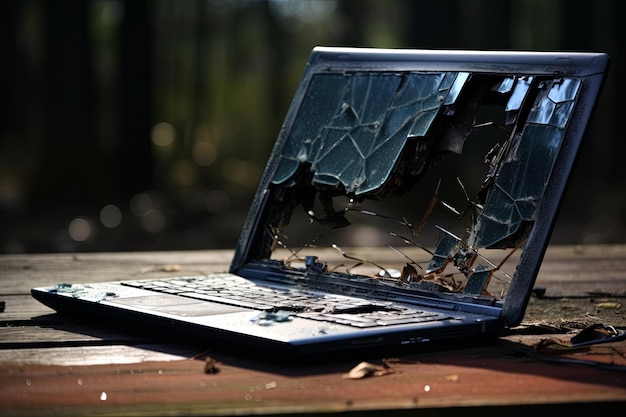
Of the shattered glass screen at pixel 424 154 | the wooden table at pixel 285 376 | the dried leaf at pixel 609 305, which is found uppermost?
the shattered glass screen at pixel 424 154

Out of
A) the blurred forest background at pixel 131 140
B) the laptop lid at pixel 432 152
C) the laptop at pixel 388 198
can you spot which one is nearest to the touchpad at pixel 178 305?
the laptop at pixel 388 198

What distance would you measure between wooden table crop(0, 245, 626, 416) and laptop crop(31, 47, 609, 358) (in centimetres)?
5

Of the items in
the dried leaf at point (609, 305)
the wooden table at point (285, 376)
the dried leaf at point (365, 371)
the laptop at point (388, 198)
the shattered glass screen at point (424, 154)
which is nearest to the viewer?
the wooden table at point (285, 376)

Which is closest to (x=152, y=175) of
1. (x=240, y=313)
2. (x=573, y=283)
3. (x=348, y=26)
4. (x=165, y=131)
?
(x=573, y=283)

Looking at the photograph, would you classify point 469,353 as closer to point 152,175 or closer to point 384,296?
point 384,296

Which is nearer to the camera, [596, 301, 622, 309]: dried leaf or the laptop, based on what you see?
the laptop

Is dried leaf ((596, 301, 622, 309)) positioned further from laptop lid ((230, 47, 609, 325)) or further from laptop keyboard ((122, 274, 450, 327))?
laptop keyboard ((122, 274, 450, 327))

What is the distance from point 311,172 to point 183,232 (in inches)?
306

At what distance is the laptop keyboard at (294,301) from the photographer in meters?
2.17

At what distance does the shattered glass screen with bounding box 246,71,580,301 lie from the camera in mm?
2354

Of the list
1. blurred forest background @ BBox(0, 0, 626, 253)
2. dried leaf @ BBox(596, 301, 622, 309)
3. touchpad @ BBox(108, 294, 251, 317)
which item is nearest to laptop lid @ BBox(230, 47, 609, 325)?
dried leaf @ BBox(596, 301, 622, 309)

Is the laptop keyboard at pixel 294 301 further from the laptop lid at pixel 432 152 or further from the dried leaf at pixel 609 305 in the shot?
the dried leaf at pixel 609 305

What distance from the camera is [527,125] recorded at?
7.90 ft

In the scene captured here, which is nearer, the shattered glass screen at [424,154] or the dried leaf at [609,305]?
the shattered glass screen at [424,154]
